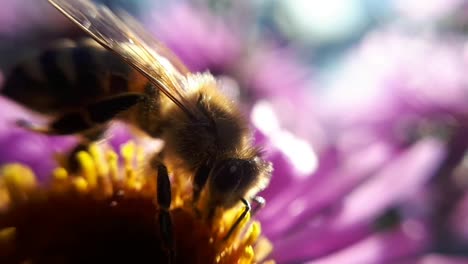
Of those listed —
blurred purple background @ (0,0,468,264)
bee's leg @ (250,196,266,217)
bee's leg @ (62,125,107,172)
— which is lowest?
bee's leg @ (250,196,266,217)

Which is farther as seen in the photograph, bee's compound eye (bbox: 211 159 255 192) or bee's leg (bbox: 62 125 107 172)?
bee's leg (bbox: 62 125 107 172)

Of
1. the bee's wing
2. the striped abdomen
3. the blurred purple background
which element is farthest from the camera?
the blurred purple background

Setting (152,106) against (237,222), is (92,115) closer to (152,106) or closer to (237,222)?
(152,106)

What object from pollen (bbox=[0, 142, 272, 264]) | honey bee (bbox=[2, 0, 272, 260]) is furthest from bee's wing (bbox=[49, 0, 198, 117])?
pollen (bbox=[0, 142, 272, 264])

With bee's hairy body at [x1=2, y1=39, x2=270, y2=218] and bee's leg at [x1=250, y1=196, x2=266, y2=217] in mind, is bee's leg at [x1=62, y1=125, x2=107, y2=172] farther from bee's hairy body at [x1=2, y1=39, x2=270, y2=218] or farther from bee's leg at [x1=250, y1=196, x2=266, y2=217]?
bee's leg at [x1=250, y1=196, x2=266, y2=217]

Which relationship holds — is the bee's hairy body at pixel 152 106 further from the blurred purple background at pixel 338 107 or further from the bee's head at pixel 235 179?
the blurred purple background at pixel 338 107

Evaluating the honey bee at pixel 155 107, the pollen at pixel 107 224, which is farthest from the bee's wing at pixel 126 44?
the pollen at pixel 107 224
